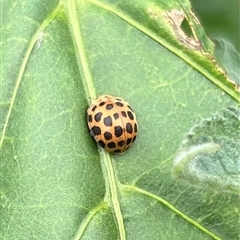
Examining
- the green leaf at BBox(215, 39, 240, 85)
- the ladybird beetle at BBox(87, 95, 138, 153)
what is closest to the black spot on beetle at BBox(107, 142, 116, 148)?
the ladybird beetle at BBox(87, 95, 138, 153)

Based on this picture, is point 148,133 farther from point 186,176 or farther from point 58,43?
point 58,43

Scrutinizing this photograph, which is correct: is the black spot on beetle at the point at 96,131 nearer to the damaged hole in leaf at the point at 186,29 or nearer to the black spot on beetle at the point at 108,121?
the black spot on beetle at the point at 108,121

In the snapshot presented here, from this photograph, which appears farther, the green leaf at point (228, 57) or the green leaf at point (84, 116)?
the green leaf at point (228, 57)

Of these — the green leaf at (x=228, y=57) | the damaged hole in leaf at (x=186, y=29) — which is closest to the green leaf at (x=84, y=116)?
the damaged hole in leaf at (x=186, y=29)

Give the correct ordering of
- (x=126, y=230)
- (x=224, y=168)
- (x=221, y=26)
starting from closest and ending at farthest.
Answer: (x=224, y=168)
(x=126, y=230)
(x=221, y=26)

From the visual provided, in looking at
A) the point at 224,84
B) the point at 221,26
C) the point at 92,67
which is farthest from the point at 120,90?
the point at 221,26

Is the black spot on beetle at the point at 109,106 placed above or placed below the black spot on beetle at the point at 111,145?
above

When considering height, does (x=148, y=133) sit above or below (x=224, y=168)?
below

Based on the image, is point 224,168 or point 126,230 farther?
point 126,230
